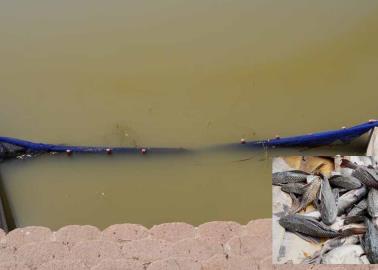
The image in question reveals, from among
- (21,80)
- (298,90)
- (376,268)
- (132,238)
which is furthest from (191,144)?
(376,268)

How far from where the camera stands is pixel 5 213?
4.82 m

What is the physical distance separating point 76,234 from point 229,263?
1032 mm

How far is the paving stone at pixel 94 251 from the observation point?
354 cm

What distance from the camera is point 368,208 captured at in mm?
2457

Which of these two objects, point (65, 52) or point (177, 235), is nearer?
point (177, 235)

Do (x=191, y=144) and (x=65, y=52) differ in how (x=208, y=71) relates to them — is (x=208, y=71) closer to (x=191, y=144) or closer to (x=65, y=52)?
(x=191, y=144)

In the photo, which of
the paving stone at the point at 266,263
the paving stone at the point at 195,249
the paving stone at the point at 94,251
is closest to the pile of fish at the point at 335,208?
the paving stone at the point at 266,263

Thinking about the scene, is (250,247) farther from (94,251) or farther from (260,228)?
(94,251)

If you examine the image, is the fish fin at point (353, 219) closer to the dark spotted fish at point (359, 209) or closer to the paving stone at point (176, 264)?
the dark spotted fish at point (359, 209)

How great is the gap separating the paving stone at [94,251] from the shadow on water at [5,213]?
1.14 metres

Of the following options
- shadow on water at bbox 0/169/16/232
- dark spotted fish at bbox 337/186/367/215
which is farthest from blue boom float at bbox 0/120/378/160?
dark spotted fish at bbox 337/186/367/215

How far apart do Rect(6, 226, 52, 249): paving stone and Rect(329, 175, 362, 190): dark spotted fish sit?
208cm

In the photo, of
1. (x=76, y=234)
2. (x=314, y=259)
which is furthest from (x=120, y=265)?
(x=314, y=259)

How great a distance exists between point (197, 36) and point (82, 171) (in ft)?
5.71
